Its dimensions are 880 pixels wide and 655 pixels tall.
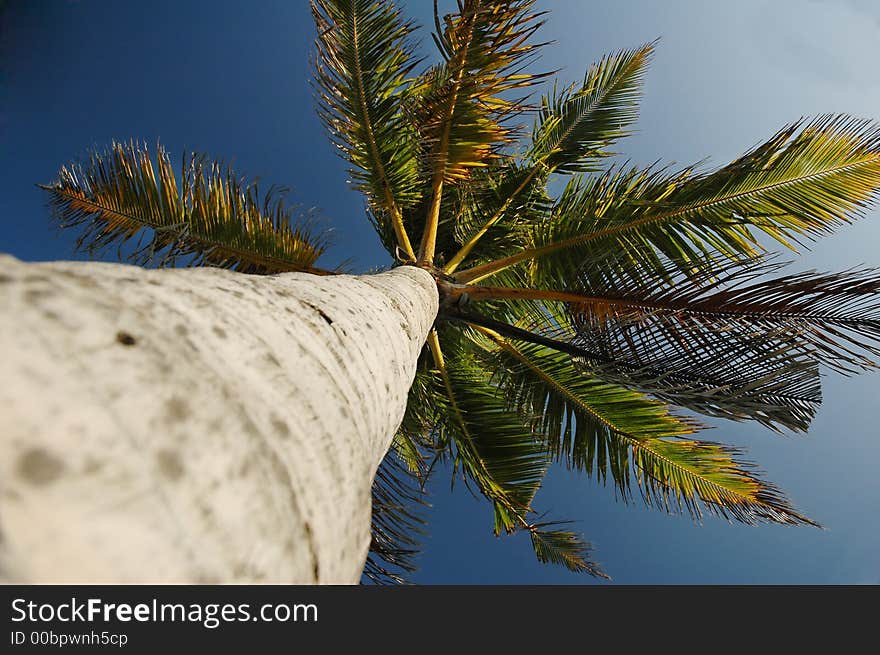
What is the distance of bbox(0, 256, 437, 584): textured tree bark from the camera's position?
19.8 inches

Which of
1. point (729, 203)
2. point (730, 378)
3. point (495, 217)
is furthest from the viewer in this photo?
point (495, 217)

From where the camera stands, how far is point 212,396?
706 millimetres

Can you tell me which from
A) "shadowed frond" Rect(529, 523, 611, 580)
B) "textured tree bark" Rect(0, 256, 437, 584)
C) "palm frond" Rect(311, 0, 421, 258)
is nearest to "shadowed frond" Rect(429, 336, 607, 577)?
"shadowed frond" Rect(529, 523, 611, 580)

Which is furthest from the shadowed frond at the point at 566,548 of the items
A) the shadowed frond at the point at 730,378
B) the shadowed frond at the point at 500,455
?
the shadowed frond at the point at 730,378

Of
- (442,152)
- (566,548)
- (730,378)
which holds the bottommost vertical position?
(566,548)

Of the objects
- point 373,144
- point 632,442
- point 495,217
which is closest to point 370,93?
point 373,144

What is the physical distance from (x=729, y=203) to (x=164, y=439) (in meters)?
4.23

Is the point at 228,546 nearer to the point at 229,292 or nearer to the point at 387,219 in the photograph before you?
the point at 229,292

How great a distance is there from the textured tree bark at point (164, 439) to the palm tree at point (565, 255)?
5.49 ft

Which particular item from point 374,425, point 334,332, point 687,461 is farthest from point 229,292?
point 687,461

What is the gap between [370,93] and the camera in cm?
405

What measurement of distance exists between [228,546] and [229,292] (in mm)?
573

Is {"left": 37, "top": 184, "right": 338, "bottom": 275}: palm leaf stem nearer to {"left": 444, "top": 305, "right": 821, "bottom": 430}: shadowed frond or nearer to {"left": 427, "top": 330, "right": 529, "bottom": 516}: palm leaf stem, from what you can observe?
{"left": 427, "top": 330, "right": 529, "bottom": 516}: palm leaf stem

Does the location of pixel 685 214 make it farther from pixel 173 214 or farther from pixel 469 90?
pixel 173 214
